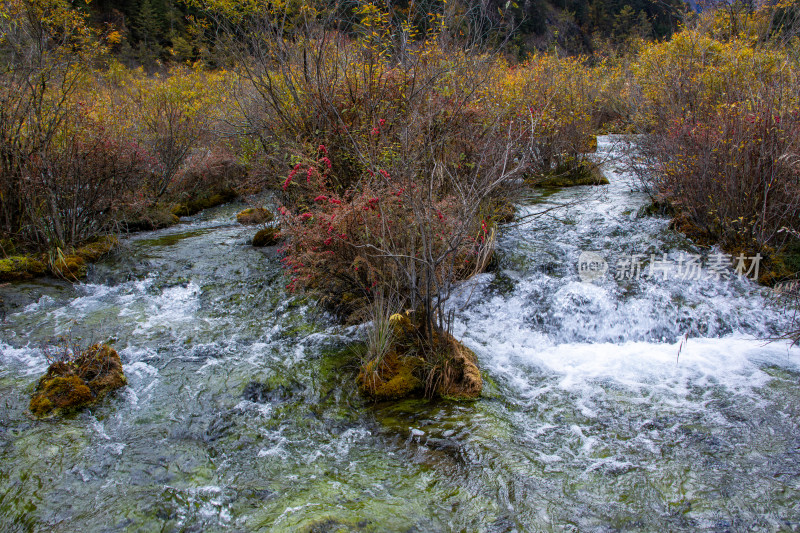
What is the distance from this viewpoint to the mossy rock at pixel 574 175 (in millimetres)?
12977

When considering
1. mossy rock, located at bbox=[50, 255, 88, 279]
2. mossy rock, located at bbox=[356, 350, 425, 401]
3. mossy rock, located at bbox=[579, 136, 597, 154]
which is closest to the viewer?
mossy rock, located at bbox=[356, 350, 425, 401]

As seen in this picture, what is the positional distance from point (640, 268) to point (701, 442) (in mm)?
4200

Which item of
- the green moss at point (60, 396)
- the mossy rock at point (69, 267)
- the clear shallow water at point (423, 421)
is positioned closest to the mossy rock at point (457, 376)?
the clear shallow water at point (423, 421)

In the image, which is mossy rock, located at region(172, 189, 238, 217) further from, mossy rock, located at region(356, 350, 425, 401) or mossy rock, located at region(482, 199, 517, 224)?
mossy rock, located at region(356, 350, 425, 401)

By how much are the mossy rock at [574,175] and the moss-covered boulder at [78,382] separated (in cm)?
1103

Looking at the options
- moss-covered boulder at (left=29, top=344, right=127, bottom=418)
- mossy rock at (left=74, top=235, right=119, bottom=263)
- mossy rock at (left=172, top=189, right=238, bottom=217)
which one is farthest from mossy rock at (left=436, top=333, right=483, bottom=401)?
mossy rock at (left=172, top=189, right=238, bottom=217)

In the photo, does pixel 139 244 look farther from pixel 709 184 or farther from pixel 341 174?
pixel 709 184

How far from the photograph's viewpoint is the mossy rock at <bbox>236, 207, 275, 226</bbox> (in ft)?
37.0

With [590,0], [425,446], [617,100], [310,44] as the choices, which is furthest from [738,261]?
[590,0]

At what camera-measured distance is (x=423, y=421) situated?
14.7ft

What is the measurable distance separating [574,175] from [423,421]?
10666 mm

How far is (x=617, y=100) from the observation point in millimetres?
15867

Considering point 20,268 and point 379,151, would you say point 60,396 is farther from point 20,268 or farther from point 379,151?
point 379,151

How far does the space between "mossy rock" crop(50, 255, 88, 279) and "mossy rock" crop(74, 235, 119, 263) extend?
204 mm
